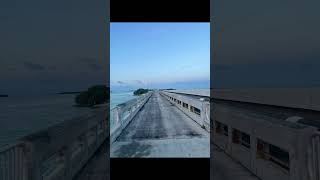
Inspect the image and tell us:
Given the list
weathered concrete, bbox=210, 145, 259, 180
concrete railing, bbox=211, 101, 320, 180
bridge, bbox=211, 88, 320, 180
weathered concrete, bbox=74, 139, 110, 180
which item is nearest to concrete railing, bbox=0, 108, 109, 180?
weathered concrete, bbox=74, 139, 110, 180

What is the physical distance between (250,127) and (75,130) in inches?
160

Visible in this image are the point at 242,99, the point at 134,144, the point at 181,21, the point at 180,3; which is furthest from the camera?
the point at 242,99

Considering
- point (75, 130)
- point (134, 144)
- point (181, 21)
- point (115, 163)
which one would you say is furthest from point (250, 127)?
point (134, 144)

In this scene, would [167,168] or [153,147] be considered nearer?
[167,168]

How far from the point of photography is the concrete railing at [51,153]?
3.10 meters

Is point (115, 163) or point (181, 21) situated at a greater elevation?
point (181, 21)

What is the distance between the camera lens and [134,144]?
8.94m

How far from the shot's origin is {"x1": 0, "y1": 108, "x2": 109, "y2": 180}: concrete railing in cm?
310

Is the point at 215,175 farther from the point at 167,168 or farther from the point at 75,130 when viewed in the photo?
the point at 75,130

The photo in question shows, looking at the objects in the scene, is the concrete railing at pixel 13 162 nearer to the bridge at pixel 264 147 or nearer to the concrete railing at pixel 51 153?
the concrete railing at pixel 51 153

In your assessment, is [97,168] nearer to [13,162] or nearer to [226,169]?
[13,162]

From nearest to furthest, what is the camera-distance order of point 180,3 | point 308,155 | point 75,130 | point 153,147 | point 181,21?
1. point 308,155
2. point 180,3
3. point 75,130
4. point 181,21
5. point 153,147

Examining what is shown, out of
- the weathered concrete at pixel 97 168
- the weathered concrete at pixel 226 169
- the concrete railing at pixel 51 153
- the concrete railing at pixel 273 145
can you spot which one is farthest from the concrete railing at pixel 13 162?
the concrete railing at pixel 273 145

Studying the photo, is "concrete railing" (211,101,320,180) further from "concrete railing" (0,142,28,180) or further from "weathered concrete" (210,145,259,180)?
"concrete railing" (0,142,28,180)
